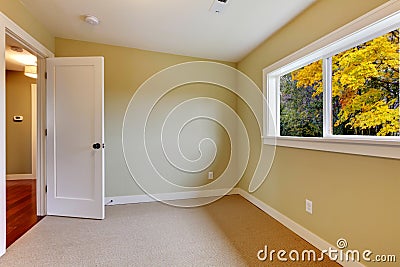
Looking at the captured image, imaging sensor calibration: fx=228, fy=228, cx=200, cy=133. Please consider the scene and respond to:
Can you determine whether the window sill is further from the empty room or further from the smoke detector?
the smoke detector

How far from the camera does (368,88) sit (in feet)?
5.75

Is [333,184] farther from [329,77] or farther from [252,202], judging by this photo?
[252,202]

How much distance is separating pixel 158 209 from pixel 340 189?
7.13 feet

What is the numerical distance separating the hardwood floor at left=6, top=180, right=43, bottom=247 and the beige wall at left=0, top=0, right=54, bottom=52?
6.86 ft

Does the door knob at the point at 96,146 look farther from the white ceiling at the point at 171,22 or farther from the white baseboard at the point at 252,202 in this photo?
the white ceiling at the point at 171,22

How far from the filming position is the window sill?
1455mm

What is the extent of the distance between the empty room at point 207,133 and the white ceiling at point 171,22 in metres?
0.02

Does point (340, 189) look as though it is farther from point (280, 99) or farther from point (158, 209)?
point (158, 209)


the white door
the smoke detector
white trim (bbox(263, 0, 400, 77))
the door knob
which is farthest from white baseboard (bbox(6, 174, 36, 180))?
white trim (bbox(263, 0, 400, 77))

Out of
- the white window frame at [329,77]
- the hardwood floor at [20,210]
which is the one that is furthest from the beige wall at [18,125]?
the white window frame at [329,77]

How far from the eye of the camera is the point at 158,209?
121 inches

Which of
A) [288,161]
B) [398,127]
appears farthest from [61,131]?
[398,127]

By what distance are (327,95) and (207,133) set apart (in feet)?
6.49

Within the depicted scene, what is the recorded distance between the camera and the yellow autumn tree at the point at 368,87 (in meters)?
1.59
